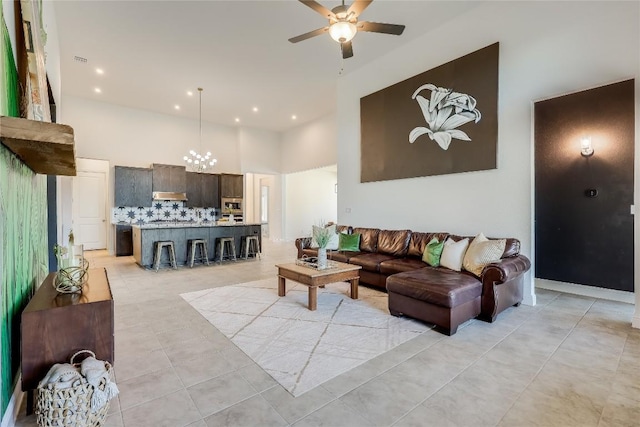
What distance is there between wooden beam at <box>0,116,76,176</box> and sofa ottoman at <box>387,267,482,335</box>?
311 centimetres

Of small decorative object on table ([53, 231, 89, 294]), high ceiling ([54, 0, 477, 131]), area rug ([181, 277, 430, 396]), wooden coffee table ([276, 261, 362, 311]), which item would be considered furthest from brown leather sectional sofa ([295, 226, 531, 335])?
high ceiling ([54, 0, 477, 131])

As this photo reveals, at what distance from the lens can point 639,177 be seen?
3168mm

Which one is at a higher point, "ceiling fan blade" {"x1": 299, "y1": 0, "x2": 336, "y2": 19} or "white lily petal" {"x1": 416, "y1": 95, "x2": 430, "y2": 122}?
"ceiling fan blade" {"x1": 299, "y1": 0, "x2": 336, "y2": 19}

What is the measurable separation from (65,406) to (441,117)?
536 centimetres

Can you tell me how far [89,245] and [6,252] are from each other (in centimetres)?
877

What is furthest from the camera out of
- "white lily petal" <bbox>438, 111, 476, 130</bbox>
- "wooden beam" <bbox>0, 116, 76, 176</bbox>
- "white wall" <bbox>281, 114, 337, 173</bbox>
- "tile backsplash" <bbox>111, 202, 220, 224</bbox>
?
"white wall" <bbox>281, 114, 337, 173</bbox>

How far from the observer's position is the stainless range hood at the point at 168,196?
8679 millimetres

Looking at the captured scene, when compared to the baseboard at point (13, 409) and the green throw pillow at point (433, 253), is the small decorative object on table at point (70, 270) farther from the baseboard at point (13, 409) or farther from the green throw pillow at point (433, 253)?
the green throw pillow at point (433, 253)

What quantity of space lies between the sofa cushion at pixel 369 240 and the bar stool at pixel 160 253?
3869 millimetres

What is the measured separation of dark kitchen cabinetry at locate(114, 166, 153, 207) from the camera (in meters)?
8.19

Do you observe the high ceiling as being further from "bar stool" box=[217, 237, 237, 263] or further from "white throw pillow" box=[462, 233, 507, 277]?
"bar stool" box=[217, 237, 237, 263]

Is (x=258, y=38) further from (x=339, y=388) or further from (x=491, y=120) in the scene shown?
(x=339, y=388)

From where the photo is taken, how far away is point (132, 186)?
8391mm

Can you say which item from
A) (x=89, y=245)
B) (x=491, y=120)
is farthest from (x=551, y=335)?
(x=89, y=245)
